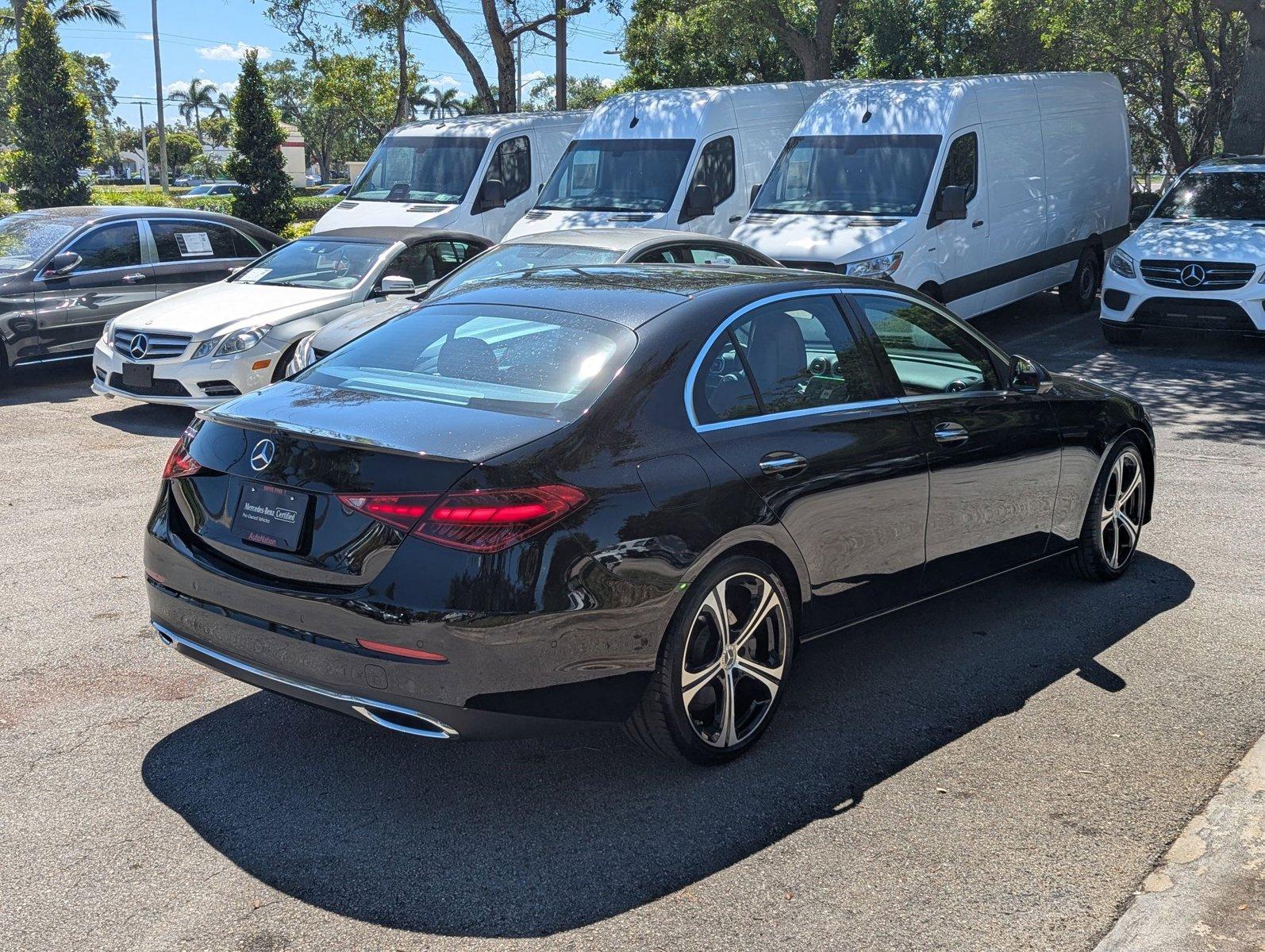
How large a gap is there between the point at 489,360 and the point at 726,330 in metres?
0.81

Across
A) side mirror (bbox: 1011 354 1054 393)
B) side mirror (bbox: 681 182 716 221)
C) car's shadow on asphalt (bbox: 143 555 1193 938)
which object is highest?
side mirror (bbox: 681 182 716 221)

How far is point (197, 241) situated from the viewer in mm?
13227

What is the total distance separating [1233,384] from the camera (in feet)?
38.7

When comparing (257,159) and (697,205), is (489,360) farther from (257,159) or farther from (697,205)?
(257,159)

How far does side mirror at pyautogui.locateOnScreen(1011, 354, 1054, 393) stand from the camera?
18.8 feet

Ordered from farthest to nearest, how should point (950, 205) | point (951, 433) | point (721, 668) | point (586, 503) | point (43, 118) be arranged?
point (43, 118)
point (950, 205)
point (951, 433)
point (721, 668)
point (586, 503)

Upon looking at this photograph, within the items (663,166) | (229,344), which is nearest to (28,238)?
(229,344)

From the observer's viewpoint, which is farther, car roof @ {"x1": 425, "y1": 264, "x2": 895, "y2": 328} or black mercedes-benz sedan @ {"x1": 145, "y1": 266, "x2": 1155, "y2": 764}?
car roof @ {"x1": 425, "y1": 264, "x2": 895, "y2": 328}

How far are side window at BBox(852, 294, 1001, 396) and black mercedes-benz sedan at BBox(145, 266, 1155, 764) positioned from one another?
0.06 ft

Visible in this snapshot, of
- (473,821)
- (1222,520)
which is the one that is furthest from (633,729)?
(1222,520)

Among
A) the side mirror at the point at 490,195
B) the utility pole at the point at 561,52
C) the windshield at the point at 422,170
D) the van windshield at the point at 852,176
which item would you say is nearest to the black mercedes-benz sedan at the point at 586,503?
the van windshield at the point at 852,176

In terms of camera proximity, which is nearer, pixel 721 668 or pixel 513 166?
pixel 721 668

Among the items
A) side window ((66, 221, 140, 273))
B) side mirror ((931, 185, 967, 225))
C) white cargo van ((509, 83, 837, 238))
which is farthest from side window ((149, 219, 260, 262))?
side mirror ((931, 185, 967, 225))

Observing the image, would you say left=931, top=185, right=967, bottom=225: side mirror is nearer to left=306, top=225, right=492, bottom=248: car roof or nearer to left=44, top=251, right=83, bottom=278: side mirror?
left=306, top=225, right=492, bottom=248: car roof
